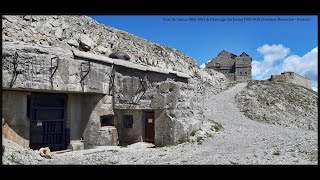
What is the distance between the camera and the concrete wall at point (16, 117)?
13.3 m

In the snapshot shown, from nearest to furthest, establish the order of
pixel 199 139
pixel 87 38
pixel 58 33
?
pixel 199 139 < pixel 58 33 < pixel 87 38

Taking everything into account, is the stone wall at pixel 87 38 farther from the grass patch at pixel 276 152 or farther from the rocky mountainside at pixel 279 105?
the grass patch at pixel 276 152

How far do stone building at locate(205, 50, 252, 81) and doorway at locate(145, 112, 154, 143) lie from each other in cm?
4282

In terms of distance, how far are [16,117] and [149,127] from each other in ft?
20.7

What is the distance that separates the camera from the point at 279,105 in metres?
34.4

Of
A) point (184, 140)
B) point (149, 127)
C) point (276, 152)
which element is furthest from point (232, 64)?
point (276, 152)

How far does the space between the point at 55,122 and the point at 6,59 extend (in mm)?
3947

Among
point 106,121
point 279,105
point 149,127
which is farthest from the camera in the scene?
point 279,105

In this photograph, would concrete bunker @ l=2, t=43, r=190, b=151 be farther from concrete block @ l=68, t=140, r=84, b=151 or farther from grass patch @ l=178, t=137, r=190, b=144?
grass patch @ l=178, t=137, r=190, b=144

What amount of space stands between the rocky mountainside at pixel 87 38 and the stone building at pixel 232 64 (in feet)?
63.7

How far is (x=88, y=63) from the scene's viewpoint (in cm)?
1527

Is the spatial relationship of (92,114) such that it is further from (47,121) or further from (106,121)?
(47,121)
